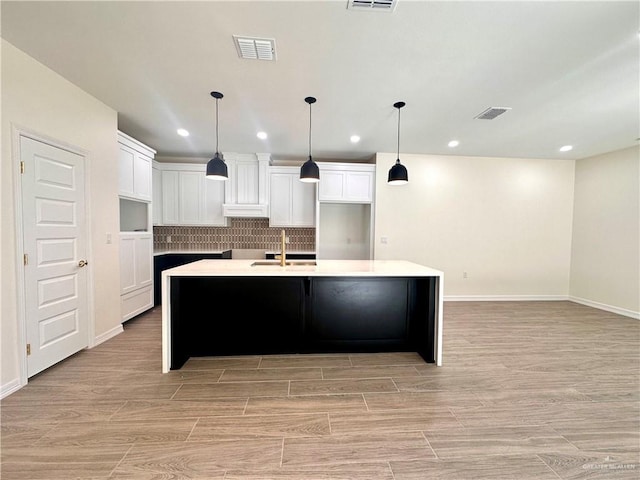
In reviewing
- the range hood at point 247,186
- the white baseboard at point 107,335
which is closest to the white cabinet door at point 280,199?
the range hood at point 247,186

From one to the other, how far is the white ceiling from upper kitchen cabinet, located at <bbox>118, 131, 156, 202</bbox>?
0.28 m

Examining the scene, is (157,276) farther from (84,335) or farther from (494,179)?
(494,179)

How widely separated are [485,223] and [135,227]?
20.4 ft

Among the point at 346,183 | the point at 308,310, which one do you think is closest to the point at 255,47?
the point at 308,310

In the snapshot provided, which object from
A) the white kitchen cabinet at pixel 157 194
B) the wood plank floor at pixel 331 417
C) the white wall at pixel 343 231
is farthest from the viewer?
the white wall at pixel 343 231

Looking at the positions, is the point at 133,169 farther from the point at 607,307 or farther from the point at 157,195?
the point at 607,307

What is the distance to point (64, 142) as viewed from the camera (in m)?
2.57

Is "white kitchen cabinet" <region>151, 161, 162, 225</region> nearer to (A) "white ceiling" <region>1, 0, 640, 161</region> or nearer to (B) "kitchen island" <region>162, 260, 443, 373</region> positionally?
(A) "white ceiling" <region>1, 0, 640, 161</region>

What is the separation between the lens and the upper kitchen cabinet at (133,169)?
138 inches

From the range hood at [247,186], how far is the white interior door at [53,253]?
7.52ft

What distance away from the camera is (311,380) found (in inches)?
93.7

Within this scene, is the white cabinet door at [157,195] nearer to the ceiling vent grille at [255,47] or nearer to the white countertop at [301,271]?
the white countertop at [301,271]

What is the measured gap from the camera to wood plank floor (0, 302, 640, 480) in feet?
4.96

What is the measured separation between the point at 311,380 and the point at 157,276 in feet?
11.5
